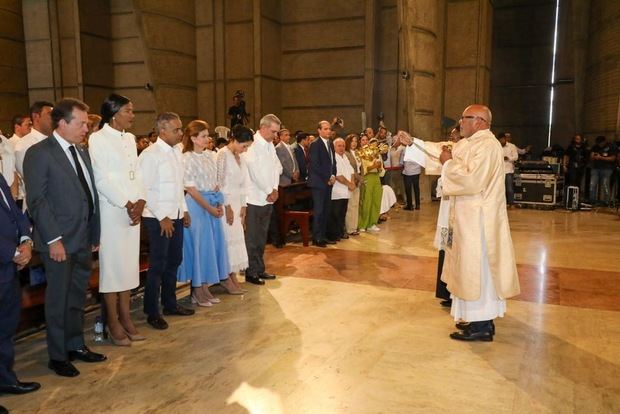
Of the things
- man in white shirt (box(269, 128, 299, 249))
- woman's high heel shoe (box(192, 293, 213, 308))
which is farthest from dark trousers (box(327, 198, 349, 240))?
woman's high heel shoe (box(192, 293, 213, 308))

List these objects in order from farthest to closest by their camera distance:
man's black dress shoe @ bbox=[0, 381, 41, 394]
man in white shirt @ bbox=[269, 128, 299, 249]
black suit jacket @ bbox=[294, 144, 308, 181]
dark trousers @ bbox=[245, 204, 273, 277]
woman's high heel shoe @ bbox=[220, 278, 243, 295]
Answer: black suit jacket @ bbox=[294, 144, 308, 181] < man in white shirt @ bbox=[269, 128, 299, 249] < dark trousers @ bbox=[245, 204, 273, 277] < woman's high heel shoe @ bbox=[220, 278, 243, 295] < man's black dress shoe @ bbox=[0, 381, 41, 394]

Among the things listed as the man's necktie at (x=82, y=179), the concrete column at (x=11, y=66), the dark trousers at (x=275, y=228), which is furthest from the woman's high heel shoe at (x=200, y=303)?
the concrete column at (x=11, y=66)

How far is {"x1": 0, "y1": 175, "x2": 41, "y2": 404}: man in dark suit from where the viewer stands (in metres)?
2.92

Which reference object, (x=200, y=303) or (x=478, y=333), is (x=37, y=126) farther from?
(x=478, y=333)

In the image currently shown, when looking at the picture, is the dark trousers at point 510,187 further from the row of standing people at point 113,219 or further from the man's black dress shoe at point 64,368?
the man's black dress shoe at point 64,368

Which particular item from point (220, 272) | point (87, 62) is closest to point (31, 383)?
point (220, 272)

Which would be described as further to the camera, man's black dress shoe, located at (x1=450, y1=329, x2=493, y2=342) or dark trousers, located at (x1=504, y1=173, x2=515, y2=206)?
dark trousers, located at (x1=504, y1=173, x2=515, y2=206)

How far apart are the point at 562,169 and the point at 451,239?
9533mm

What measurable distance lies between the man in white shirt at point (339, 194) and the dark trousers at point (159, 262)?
3.76m

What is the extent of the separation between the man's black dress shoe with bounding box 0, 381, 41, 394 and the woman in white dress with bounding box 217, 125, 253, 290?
7.39 feet

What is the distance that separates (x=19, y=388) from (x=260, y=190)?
2.98 metres

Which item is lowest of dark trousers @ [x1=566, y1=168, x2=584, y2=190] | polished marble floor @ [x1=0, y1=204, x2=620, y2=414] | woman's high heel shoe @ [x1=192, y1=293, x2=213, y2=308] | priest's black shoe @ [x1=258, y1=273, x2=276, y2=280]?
polished marble floor @ [x1=0, y1=204, x2=620, y2=414]

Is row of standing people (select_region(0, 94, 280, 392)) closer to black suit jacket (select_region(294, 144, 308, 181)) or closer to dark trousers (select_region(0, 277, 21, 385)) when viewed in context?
dark trousers (select_region(0, 277, 21, 385))

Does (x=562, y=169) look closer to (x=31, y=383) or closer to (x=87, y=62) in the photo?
(x=31, y=383)
